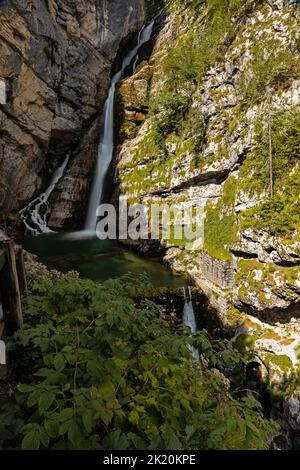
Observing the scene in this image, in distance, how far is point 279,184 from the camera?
44.4 ft

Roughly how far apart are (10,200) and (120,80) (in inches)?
605

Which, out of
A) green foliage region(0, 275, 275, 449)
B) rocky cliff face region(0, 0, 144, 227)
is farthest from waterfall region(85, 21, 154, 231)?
green foliage region(0, 275, 275, 449)

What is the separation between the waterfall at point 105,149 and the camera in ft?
75.4

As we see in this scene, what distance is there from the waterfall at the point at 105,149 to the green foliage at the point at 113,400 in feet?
63.8

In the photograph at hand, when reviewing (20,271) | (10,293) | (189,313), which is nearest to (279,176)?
(189,313)

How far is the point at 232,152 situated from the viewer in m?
16.3

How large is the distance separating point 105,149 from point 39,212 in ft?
24.3

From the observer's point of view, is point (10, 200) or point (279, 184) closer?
point (279, 184)

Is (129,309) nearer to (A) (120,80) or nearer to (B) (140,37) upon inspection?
(A) (120,80)

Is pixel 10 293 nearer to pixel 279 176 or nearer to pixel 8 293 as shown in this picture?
pixel 8 293

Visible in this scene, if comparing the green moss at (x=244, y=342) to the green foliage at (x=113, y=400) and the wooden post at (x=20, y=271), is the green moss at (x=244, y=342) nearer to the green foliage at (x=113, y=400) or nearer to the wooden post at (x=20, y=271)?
the green foliage at (x=113, y=400)

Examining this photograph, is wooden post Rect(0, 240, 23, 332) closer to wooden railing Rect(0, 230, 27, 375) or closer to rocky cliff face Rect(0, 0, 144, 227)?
wooden railing Rect(0, 230, 27, 375)
